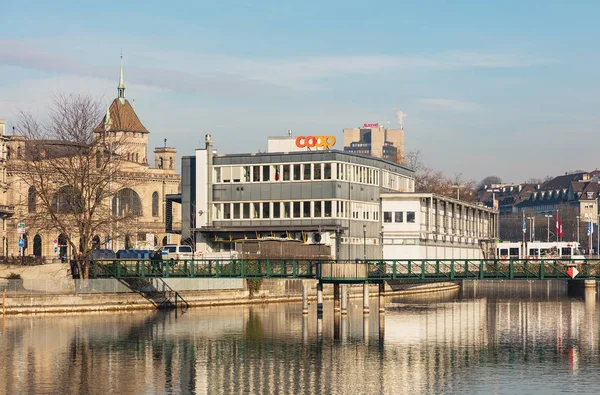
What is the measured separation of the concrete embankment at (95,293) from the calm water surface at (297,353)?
188 centimetres

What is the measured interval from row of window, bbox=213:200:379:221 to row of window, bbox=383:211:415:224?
7266 mm

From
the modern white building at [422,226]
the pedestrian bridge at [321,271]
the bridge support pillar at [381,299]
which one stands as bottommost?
the bridge support pillar at [381,299]

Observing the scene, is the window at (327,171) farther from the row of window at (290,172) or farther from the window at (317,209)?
the window at (317,209)

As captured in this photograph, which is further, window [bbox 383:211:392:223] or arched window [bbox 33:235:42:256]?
arched window [bbox 33:235:42:256]

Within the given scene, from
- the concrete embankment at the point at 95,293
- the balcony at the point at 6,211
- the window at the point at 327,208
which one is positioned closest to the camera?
the concrete embankment at the point at 95,293

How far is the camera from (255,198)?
117m

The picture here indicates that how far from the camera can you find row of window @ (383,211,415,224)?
125 m

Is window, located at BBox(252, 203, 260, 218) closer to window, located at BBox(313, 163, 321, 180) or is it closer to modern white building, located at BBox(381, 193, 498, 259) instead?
window, located at BBox(313, 163, 321, 180)

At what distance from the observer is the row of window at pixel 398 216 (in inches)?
4919

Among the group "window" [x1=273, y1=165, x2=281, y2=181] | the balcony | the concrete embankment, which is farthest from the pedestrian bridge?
the balcony

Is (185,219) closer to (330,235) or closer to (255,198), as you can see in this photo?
(255,198)

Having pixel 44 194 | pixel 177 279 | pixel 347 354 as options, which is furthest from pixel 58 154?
pixel 347 354

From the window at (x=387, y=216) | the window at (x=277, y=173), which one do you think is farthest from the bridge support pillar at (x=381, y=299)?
the window at (x=387, y=216)

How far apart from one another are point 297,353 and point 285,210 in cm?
4919
